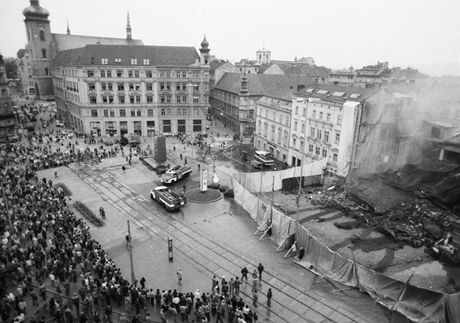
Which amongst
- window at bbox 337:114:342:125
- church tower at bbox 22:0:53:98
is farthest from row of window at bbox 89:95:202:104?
church tower at bbox 22:0:53:98

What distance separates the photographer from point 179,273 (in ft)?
82.1

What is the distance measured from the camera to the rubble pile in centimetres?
3039

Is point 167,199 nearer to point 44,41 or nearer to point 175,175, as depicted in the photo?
point 175,175

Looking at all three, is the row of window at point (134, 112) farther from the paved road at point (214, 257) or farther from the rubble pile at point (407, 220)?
the rubble pile at point (407, 220)

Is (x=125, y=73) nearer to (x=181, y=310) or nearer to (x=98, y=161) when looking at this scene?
(x=98, y=161)

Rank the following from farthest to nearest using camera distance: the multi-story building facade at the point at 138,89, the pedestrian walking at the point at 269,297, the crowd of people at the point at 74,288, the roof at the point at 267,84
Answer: the roof at the point at 267,84 < the multi-story building facade at the point at 138,89 < the pedestrian walking at the point at 269,297 < the crowd of people at the point at 74,288

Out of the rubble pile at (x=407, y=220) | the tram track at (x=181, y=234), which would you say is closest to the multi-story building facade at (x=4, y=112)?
the tram track at (x=181, y=234)

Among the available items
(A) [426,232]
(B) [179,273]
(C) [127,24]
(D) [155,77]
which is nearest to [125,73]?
(D) [155,77]

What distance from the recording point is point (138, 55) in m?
74.2

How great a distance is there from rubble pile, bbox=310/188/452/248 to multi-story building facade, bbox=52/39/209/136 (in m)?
48.1

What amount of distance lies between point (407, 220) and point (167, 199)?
25357 mm

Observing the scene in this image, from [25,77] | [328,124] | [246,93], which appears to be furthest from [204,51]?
[25,77]

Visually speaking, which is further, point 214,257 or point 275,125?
point 275,125

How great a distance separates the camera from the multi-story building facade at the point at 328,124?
43.3 m
